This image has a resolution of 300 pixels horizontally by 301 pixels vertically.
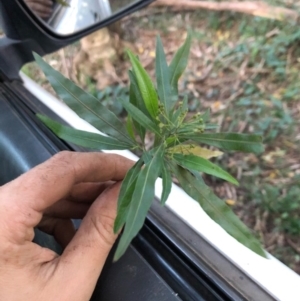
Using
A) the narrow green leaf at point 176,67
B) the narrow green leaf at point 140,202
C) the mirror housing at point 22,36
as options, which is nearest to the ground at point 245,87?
the mirror housing at point 22,36

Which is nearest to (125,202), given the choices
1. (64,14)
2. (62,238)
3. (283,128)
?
(62,238)

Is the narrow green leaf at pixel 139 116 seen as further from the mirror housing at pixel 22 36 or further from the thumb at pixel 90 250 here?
the mirror housing at pixel 22 36

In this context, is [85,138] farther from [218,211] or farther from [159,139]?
[218,211]

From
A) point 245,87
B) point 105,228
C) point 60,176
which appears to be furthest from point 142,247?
point 245,87

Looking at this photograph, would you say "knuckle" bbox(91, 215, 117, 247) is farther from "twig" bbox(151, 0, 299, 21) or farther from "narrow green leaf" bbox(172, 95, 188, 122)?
"twig" bbox(151, 0, 299, 21)

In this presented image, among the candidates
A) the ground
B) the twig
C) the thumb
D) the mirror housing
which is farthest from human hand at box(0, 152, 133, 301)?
the twig
